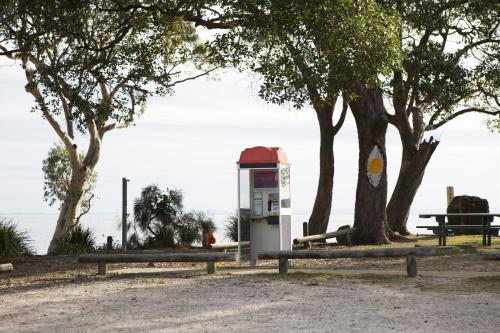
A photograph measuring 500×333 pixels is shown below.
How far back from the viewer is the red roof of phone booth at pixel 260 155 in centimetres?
1555

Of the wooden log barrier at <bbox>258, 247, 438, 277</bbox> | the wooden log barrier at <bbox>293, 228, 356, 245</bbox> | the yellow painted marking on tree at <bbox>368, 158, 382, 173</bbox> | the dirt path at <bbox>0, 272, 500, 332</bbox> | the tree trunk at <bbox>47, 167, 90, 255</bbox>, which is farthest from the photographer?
the tree trunk at <bbox>47, 167, 90, 255</bbox>

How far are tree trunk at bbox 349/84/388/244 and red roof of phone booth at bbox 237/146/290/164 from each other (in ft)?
24.9

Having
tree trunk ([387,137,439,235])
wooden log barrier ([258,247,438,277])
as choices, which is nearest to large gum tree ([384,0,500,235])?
tree trunk ([387,137,439,235])

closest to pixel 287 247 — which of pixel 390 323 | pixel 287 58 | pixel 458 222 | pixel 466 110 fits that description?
pixel 287 58

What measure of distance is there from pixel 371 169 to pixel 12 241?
9.74 metres

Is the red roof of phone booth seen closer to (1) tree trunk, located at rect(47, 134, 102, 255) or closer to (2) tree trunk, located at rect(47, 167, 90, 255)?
(1) tree trunk, located at rect(47, 134, 102, 255)

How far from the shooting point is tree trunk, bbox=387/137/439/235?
26.2 metres

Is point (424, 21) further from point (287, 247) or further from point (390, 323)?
point (390, 323)

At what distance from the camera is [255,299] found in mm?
10750

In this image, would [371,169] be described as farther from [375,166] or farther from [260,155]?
[260,155]

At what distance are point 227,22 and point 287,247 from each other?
16.2 ft

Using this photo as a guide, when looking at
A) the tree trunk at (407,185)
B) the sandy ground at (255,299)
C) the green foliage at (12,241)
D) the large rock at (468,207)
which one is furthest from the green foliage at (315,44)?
the large rock at (468,207)

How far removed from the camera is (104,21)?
2108cm

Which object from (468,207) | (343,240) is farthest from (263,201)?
(468,207)
